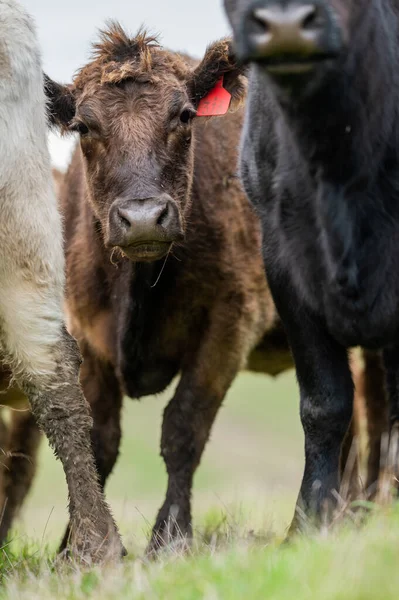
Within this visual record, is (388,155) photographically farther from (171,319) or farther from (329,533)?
(171,319)

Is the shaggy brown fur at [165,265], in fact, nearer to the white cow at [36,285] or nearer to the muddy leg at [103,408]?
the muddy leg at [103,408]

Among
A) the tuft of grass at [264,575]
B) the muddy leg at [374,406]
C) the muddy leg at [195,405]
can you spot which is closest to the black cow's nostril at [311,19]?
the tuft of grass at [264,575]

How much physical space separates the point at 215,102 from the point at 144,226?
135 cm

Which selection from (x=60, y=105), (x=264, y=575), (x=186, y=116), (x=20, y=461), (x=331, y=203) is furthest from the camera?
(x=20, y=461)

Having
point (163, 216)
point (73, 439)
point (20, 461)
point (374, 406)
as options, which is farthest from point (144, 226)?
point (374, 406)

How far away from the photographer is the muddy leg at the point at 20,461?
829 cm

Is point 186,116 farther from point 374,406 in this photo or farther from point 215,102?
point 374,406

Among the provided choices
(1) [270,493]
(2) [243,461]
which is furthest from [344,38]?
(2) [243,461]

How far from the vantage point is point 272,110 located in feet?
18.4

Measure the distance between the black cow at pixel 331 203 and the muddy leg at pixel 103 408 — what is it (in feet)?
7.11

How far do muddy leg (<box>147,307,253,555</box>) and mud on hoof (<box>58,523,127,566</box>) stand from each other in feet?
4.66

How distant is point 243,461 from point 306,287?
18.3 meters

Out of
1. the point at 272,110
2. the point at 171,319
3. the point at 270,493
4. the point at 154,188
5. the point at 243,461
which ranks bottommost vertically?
the point at 243,461

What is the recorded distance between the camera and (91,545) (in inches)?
208
